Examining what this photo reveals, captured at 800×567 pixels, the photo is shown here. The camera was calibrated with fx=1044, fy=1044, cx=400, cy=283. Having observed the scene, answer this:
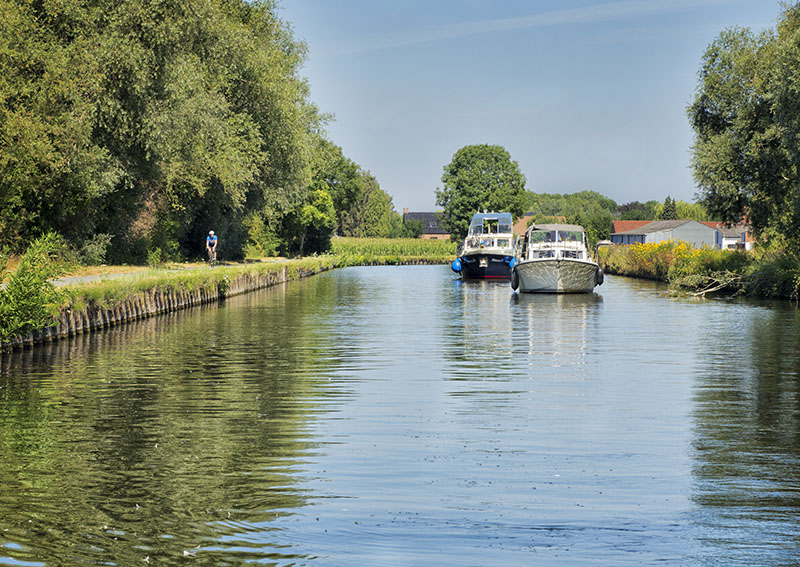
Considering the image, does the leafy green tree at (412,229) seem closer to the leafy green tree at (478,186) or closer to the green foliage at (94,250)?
the leafy green tree at (478,186)

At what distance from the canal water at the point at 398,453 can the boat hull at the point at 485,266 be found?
42.4 meters

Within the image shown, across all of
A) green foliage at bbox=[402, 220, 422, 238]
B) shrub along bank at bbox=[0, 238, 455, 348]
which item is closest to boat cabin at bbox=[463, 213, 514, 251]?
shrub along bank at bbox=[0, 238, 455, 348]

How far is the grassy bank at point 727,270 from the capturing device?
144ft

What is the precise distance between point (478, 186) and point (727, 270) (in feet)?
299

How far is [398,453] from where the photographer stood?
1195cm

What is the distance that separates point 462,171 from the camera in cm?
14088

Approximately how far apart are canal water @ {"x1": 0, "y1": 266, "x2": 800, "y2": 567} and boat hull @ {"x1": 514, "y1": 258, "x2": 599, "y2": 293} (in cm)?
2320

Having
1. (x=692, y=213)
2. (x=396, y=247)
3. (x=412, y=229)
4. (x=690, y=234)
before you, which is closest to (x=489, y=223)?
(x=396, y=247)

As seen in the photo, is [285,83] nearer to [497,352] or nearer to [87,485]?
[497,352]

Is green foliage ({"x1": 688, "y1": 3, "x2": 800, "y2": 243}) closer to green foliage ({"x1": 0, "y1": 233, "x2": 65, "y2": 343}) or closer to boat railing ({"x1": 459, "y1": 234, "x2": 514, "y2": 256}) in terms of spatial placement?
boat railing ({"x1": 459, "y1": 234, "x2": 514, "y2": 256})

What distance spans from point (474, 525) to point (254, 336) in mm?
19351

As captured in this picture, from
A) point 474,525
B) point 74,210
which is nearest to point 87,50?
point 74,210

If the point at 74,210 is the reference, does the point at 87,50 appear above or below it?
above

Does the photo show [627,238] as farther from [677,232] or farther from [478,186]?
[478,186]
